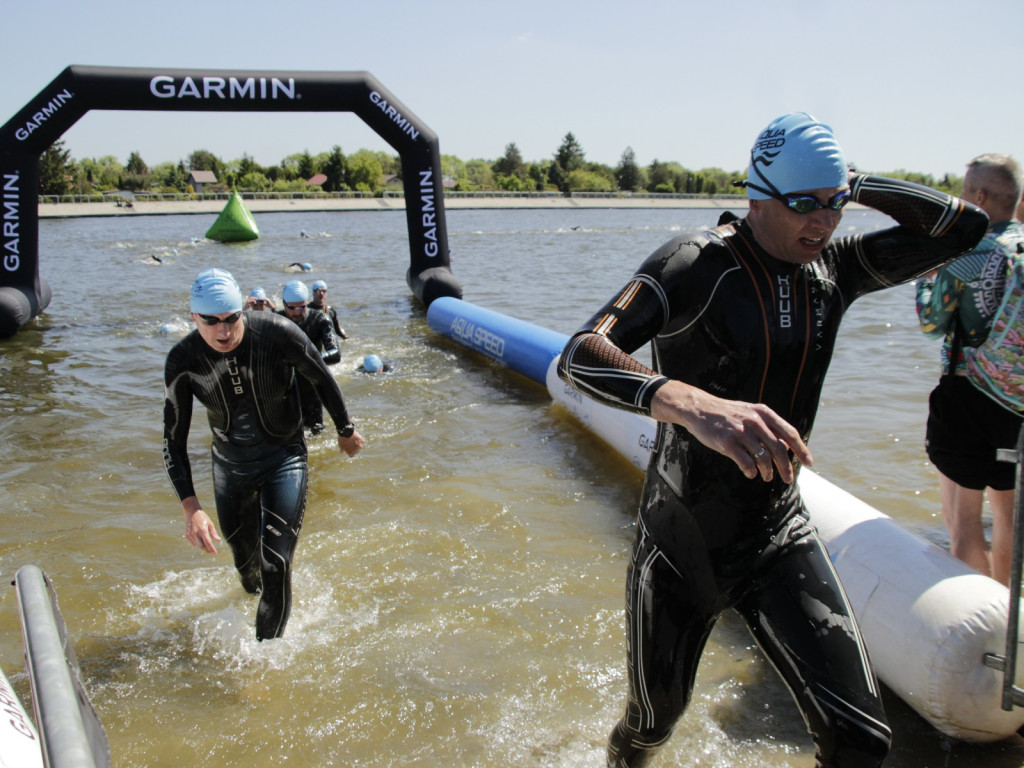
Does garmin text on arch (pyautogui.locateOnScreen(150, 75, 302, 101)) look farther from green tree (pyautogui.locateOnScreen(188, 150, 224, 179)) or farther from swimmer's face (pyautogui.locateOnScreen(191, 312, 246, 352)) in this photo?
green tree (pyautogui.locateOnScreen(188, 150, 224, 179))

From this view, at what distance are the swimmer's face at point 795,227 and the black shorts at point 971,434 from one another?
66.4 inches

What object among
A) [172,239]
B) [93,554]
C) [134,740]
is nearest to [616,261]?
[172,239]

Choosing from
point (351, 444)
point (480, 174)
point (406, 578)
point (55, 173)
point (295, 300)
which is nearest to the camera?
point (351, 444)

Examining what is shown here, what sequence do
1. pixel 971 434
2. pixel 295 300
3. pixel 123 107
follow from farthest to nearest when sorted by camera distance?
pixel 123 107 < pixel 295 300 < pixel 971 434

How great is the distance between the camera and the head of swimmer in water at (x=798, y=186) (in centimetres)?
218

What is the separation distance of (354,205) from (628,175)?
54.9m

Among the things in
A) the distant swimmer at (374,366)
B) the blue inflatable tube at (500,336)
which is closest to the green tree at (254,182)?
the blue inflatable tube at (500,336)

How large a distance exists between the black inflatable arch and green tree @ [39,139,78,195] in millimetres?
54303

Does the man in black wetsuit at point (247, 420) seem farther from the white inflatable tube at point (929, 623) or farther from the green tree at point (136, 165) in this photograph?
the green tree at point (136, 165)

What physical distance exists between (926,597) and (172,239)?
34.2 m

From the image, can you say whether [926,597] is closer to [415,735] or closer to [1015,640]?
[1015,640]

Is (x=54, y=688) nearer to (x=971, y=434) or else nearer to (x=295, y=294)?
(x=971, y=434)

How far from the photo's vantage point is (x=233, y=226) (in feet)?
100

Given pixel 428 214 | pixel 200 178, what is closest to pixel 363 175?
pixel 200 178
